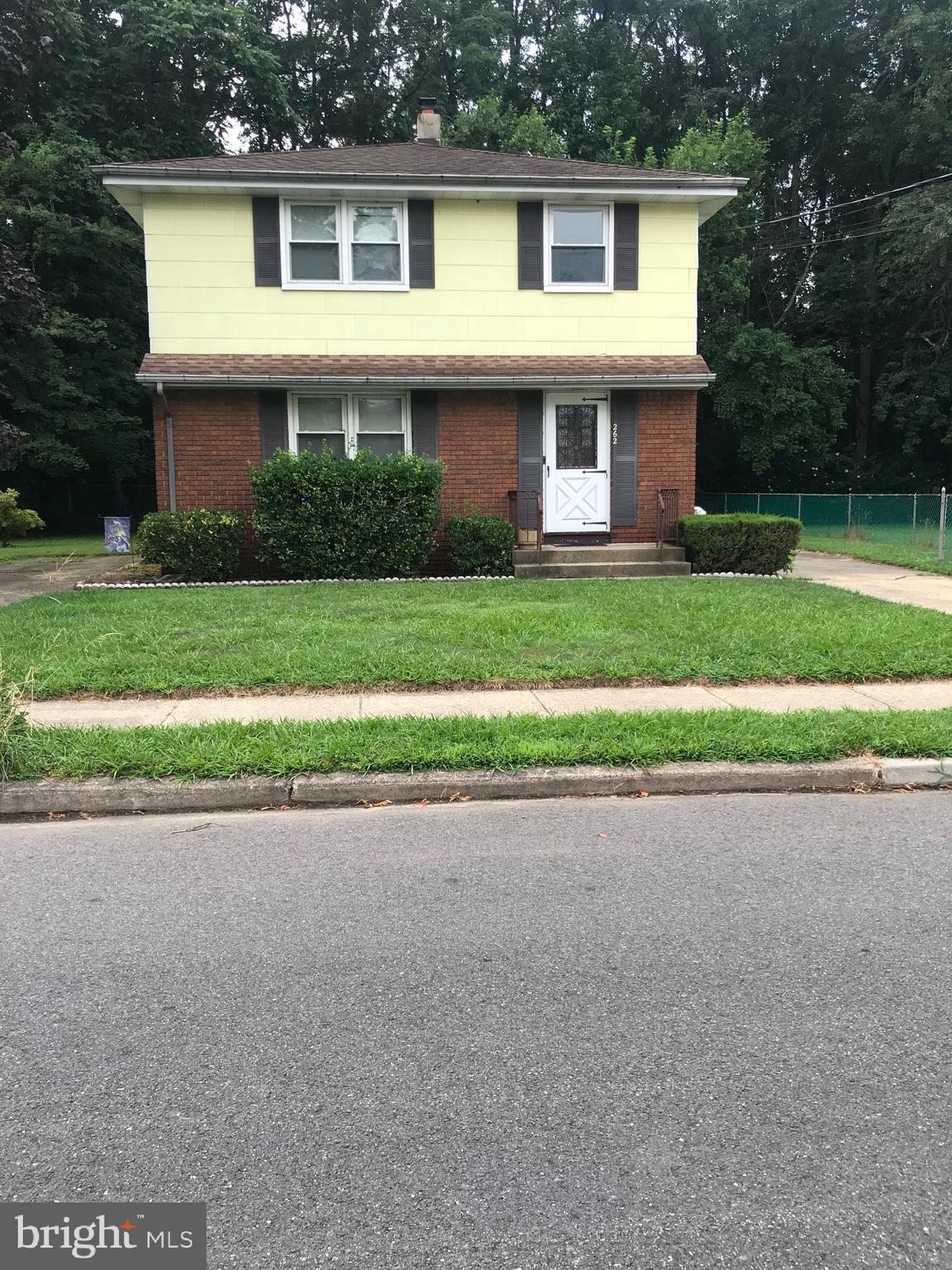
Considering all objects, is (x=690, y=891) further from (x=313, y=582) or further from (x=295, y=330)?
(x=295, y=330)

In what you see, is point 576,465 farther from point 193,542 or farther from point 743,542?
point 193,542

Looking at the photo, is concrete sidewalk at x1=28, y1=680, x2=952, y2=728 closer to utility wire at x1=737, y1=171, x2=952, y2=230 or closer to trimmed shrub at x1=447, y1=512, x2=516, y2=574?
trimmed shrub at x1=447, y1=512, x2=516, y2=574

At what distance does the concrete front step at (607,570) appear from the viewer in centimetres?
1484

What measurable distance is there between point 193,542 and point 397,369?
14.2 ft

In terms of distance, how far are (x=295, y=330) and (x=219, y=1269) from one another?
597 inches

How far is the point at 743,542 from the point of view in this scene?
582 inches

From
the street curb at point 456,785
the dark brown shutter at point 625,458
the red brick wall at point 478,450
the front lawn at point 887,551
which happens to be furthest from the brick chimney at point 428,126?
the street curb at point 456,785

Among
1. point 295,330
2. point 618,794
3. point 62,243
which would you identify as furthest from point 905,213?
point 618,794

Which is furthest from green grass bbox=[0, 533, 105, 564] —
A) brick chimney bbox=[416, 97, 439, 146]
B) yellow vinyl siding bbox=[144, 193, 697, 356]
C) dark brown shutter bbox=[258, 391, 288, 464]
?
brick chimney bbox=[416, 97, 439, 146]

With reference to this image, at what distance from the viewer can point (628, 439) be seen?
642 inches

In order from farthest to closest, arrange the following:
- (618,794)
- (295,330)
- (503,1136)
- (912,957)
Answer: (295,330) → (618,794) → (912,957) → (503,1136)

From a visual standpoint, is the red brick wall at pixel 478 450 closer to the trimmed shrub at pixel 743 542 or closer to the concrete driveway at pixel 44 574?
the trimmed shrub at pixel 743 542

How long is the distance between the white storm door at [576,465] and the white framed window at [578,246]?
1902 mm

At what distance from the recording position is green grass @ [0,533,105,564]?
2078 cm
